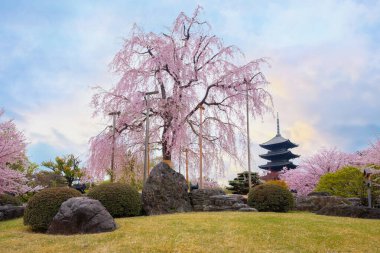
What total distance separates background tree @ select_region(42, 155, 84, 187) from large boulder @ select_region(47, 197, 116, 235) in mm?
24162

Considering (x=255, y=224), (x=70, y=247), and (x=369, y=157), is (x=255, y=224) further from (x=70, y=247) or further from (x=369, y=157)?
(x=369, y=157)

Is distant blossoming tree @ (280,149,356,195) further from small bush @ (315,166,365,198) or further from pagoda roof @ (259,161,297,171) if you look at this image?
pagoda roof @ (259,161,297,171)

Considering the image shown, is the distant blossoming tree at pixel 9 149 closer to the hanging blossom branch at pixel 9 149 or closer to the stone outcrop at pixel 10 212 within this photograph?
the hanging blossom branch at pixel 9 149

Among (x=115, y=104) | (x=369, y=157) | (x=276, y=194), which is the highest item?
(x=115, y=104)

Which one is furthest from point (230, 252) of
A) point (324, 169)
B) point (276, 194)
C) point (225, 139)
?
point (324, 169)

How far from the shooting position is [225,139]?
22156 mm

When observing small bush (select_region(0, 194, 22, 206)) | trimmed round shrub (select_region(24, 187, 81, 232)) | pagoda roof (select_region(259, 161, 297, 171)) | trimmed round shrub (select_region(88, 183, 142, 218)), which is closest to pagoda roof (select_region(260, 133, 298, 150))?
pagoda roof (select_region(259, 161, 297, 171))

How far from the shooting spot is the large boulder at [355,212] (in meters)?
15.3

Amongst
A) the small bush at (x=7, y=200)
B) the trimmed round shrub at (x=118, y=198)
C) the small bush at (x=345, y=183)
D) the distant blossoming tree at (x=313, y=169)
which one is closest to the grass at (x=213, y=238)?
the trimmed round shrub at (x=118, y=198)

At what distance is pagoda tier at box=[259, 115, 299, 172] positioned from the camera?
5297 centimetres

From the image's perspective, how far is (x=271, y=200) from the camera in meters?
17.7

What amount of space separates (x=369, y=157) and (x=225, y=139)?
26.3 ft

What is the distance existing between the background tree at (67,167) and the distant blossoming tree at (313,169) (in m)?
19.5

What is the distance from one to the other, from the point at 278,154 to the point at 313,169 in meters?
21.8
